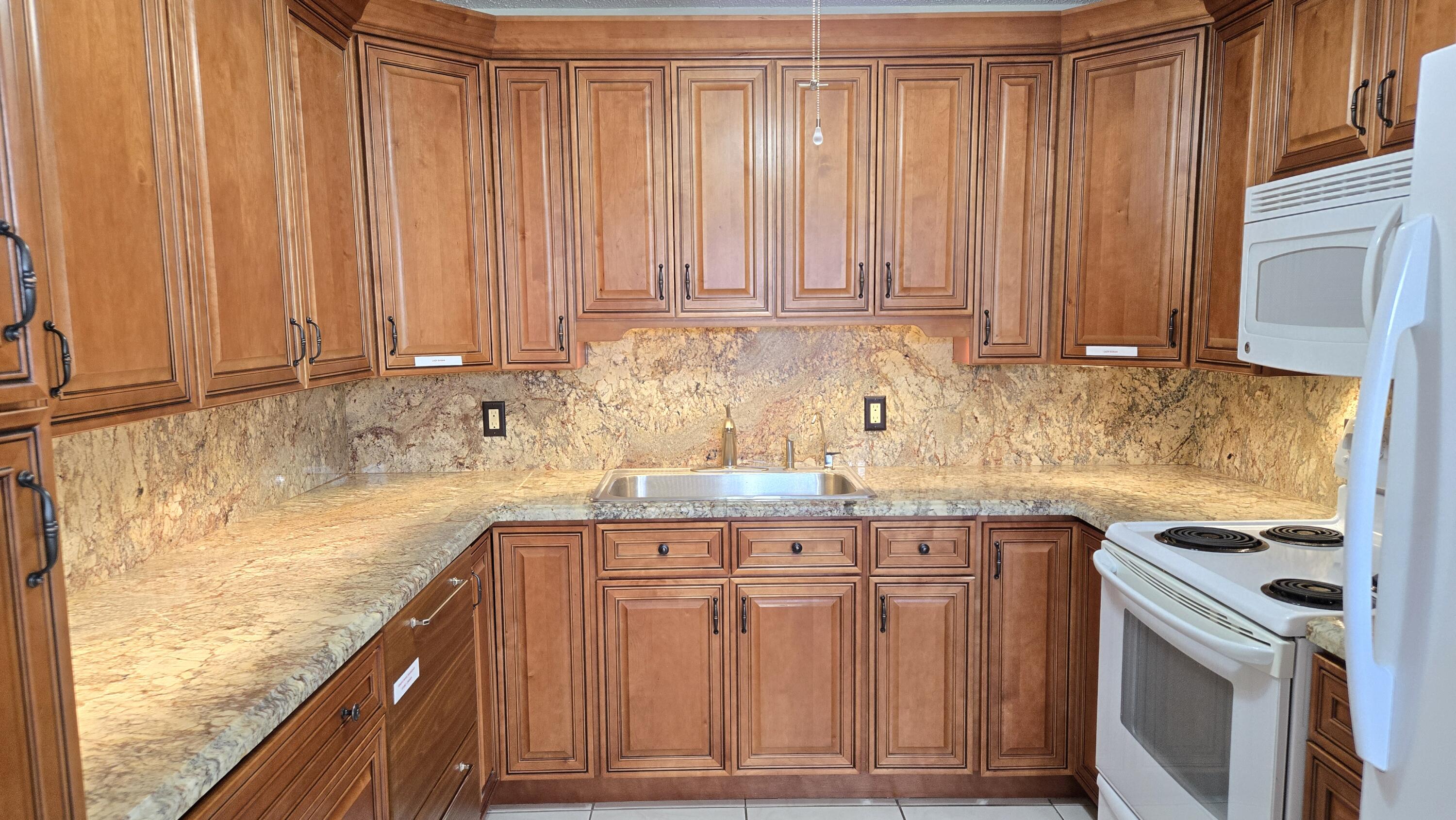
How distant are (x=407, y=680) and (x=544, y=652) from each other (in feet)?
2.49

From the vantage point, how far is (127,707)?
1239 mm

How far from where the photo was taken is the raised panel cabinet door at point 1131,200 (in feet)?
8.19

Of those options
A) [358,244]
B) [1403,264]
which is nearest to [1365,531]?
[1403,264]

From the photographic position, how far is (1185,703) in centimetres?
184

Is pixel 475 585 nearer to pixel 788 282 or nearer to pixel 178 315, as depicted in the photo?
pixel 178 315

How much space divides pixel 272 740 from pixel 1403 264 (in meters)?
1.71

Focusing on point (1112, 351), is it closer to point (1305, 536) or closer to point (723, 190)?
point (1305, 536)

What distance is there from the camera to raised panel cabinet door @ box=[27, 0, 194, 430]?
1.27 meters

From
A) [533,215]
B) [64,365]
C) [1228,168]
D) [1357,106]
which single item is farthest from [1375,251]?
[533,215]

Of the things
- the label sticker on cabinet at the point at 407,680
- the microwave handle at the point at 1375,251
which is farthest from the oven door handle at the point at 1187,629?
the label sticker on cabinet at the point at 407,680

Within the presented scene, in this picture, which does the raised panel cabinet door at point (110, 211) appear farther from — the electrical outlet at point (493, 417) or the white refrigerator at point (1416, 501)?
the white refrigerator at point (1416, 501)

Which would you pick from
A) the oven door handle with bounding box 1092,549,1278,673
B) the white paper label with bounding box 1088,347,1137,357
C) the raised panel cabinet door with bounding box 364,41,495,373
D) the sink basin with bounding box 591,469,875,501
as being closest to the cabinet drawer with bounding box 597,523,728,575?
the sink basin with bounding box 591,469,875,501

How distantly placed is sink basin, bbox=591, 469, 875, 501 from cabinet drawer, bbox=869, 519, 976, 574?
1.38ft

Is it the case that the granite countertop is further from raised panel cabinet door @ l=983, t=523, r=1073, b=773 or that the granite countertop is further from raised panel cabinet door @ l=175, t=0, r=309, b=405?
raised panel cabinet door @ l=175, t=0, r=309, b=405
